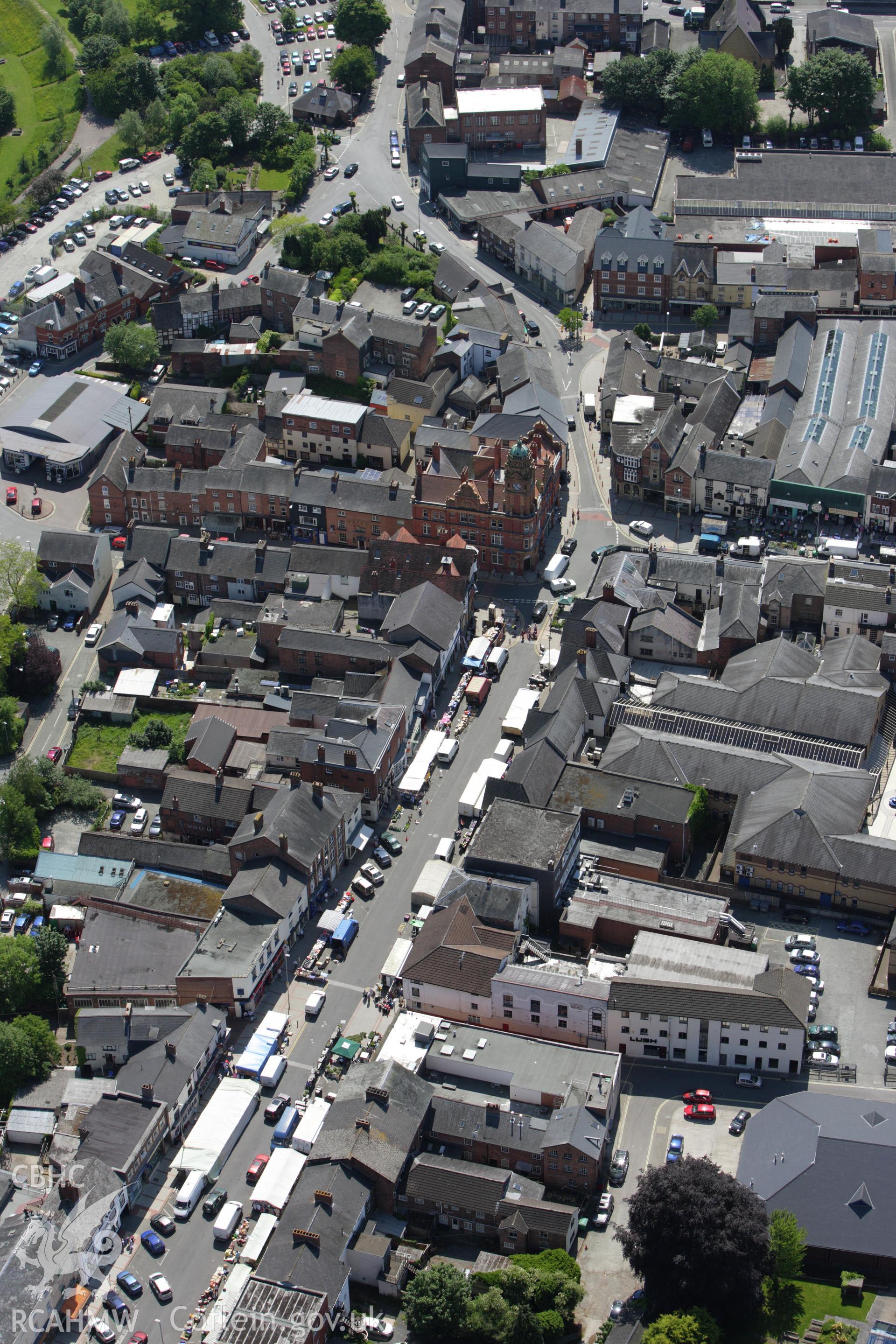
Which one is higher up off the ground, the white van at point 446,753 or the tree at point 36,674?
the white van at point 446,753

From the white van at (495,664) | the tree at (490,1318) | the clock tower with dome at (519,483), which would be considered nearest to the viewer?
the tree at (490,1318)

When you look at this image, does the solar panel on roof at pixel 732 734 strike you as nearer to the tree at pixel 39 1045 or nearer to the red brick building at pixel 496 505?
the red brick building at pixel 496 505

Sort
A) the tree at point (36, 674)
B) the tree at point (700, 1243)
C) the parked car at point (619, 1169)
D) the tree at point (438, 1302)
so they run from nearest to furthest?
the tree at point (700, 1243) < the tree at point (438, 1302) < the parked car at point (619, 1169) < the tree at point (36, 674)

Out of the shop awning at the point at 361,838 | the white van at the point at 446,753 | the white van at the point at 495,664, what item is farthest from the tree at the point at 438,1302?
the white van at the point at 495,664

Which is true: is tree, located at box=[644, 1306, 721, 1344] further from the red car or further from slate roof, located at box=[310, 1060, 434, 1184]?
the red car

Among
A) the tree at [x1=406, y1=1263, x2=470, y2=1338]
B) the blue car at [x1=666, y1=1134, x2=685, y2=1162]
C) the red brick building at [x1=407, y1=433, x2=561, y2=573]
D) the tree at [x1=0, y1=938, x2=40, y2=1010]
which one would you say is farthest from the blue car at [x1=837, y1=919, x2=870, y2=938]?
the tree at [x1=0, y1=938, x2=40, y2=1010]

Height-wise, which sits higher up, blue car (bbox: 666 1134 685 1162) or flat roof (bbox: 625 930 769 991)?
flat roof (bbox: 625 930 769 991)
